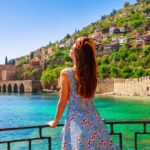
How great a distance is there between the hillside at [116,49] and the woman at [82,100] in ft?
240

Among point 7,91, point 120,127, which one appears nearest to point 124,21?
point 7,91

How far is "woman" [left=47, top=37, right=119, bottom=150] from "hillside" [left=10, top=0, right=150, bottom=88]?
240 feet

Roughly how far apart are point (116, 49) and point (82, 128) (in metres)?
111

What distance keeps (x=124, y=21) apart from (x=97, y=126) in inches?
5569

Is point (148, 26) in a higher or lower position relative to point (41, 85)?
higher

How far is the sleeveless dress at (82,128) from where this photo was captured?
432 cm

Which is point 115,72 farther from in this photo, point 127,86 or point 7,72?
point 7,72

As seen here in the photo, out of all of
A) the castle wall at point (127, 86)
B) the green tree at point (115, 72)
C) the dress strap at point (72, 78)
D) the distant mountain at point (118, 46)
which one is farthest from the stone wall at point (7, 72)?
the dress strap at point (72, 78)

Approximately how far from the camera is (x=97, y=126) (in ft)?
14.5

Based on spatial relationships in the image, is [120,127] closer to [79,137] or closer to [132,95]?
[79,137]

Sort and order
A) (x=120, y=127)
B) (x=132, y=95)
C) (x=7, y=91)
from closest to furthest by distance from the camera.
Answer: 1. (x=120, y=127)
2. (x=132, y=95)
3. (x=7, y=91)

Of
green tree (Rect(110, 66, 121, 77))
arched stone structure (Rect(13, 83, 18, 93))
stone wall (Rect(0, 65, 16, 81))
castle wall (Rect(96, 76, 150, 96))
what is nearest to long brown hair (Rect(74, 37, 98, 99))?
castle wall (Rect(96, 76, 150, 96))

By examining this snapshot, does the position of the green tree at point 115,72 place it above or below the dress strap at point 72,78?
above

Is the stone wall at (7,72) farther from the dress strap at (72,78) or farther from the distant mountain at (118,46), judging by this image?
the dress strap at (72,78)
